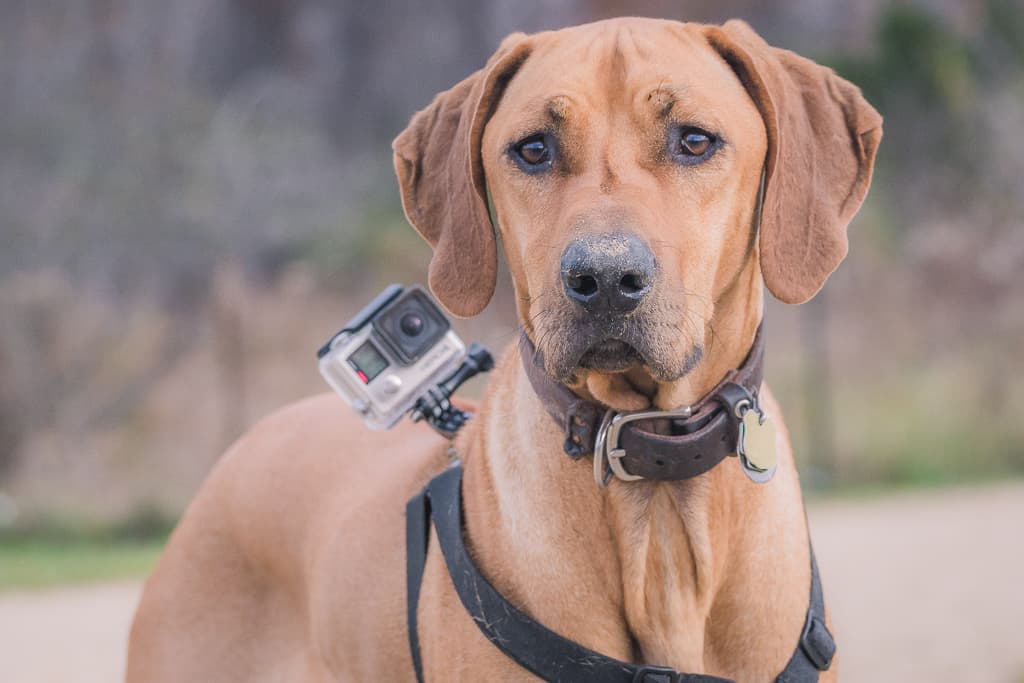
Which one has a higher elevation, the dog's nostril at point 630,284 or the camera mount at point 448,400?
the dog's nostril at point 630,284

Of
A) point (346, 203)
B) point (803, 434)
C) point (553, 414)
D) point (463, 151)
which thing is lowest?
point (803, 434)

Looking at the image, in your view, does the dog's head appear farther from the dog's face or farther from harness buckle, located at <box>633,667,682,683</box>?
harness buckle, located at <box>633,667,682,683</box>

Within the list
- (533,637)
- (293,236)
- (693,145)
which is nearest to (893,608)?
(533,637)

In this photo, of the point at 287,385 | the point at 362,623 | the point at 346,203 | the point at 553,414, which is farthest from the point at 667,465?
the point at 346,203

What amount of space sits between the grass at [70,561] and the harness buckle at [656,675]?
791 centimetres

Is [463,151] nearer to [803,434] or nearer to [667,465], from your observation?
[667,465]

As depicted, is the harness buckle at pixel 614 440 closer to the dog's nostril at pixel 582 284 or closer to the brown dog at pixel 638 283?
the brown dog at pixel 638 283

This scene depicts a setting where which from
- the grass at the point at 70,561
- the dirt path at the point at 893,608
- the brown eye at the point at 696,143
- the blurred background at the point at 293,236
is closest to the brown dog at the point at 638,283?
the brown eye at the point at 696,143

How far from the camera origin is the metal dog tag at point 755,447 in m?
2.30

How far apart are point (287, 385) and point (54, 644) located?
581 centimetres

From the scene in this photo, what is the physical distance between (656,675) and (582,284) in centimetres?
78

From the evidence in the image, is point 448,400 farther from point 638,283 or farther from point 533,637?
point 638,283

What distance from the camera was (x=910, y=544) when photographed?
28.9 feet

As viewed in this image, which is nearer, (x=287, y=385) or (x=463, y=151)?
(x=463, y=151)
